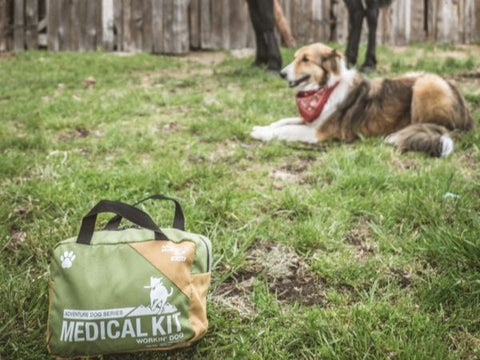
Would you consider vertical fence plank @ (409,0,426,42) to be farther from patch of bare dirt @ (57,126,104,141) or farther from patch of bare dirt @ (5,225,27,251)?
patch of bare dirt @ (5,225,27,251)

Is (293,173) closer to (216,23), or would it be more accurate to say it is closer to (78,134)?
(78,134)

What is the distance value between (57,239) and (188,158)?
161cm

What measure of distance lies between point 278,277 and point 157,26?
9606mm

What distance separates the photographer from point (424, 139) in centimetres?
379

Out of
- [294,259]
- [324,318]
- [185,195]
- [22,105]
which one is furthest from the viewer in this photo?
[22,105]

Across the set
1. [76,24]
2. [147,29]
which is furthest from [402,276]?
[76,24]

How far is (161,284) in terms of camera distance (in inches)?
64.2

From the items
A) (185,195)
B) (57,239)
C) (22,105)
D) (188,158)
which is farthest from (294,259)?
(22,105)

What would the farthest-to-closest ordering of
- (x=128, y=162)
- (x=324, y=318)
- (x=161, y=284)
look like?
1. (x=128, y=162)
2. (x=324, y=318)
3. (x=161, y=284)

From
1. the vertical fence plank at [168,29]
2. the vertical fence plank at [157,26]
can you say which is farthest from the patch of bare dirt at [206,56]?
the vertical fence plank at [157,26]

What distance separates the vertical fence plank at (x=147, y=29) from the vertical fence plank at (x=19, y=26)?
2757 millimetres

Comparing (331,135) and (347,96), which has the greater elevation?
(347,96)

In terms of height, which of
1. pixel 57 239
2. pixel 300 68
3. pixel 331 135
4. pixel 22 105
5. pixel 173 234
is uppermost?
pixel 300 68

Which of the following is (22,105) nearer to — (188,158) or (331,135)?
(188,158)
